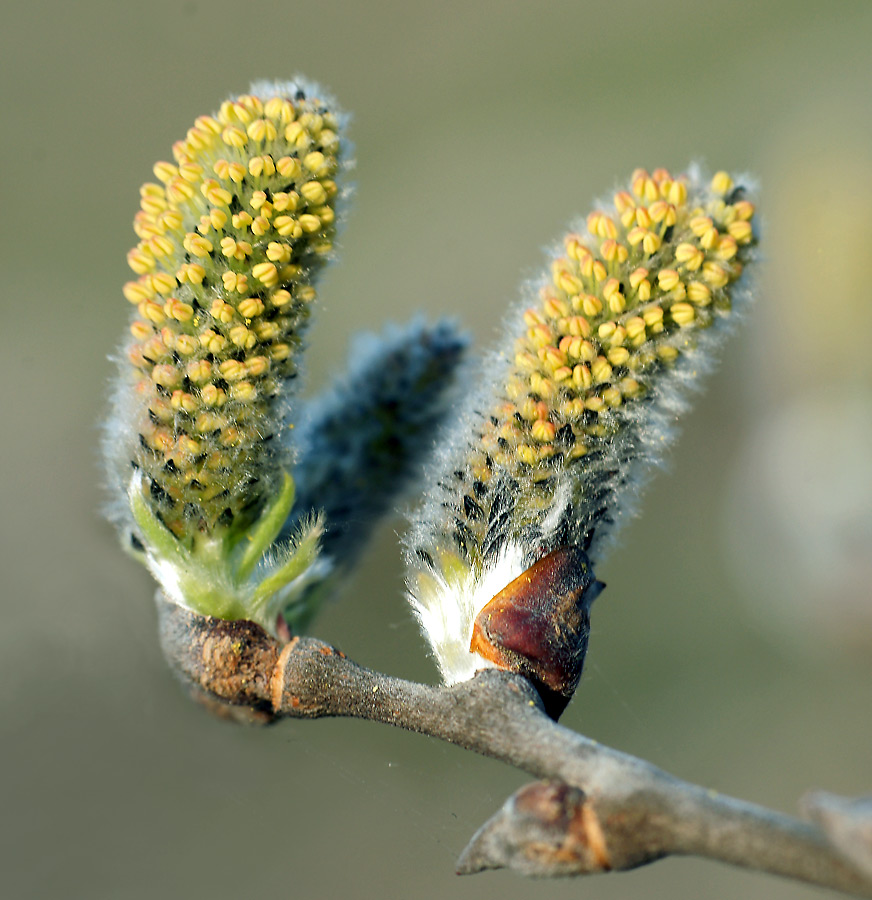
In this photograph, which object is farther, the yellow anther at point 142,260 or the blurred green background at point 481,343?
the blurred green background at point 481,343

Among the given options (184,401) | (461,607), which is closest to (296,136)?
(184,401)

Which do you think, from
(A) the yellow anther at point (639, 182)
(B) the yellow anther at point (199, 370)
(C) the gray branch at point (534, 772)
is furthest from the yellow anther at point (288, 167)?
(C) the gray branch at point (534, 772)

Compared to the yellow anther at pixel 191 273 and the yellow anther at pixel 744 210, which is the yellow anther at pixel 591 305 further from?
the yellow anther at pixel 191 273

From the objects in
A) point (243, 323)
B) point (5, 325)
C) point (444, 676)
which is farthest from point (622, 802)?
point (5, 325)

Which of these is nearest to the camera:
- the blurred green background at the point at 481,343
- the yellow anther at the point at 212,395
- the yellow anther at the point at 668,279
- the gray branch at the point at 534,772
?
the gray branch at the point at 534,772

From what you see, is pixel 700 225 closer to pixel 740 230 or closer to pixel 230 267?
pixel 740 230

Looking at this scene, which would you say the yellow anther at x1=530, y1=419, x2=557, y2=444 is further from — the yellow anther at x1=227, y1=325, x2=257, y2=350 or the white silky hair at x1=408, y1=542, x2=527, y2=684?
the yellow anther at x1=227, y1=325, x2=257, y2=350

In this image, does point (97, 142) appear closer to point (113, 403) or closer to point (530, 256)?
point (530, 256)

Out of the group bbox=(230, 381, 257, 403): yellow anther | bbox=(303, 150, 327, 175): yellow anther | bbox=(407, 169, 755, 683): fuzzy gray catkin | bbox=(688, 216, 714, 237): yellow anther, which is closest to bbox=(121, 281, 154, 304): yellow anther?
bbox=(230, 381, 257, 403): yellow anther
